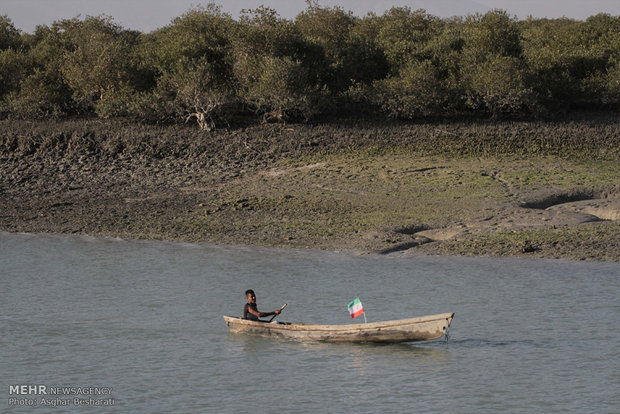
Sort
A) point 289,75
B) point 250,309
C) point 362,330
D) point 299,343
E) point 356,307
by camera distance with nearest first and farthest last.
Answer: point 362,330
point 356,307
point 299,343
point 250,309
point 289,75

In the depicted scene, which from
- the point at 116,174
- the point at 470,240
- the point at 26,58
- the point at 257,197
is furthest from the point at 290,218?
the point at 26,58

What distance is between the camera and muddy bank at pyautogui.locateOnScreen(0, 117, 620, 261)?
20.9 m

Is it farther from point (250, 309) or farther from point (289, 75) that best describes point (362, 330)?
point (289, 75)

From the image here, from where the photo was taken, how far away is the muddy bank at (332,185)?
2088 cm

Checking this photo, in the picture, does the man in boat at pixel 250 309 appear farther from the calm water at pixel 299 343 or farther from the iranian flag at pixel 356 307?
the iranian flag at pixel 356 307

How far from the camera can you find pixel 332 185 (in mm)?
24891

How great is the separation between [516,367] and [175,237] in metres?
11.6

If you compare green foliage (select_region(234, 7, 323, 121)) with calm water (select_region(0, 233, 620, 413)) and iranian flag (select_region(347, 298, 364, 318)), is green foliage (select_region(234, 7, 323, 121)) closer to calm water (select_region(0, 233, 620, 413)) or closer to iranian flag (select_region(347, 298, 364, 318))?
calm water (select_region(0, 233, 620, 413))

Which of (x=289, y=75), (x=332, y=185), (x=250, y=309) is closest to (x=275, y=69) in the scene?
(x=289, y=75)

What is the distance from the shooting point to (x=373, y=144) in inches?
1112

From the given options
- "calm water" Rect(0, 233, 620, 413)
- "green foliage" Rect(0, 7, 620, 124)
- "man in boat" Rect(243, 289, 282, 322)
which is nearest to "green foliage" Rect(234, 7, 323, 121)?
"green foliage" Rect(0, 7, 620, 124)

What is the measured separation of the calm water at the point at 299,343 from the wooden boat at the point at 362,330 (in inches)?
8.4

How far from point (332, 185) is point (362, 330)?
11.9 m

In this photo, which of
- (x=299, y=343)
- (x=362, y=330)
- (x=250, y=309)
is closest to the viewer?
(x=362, y=330)
